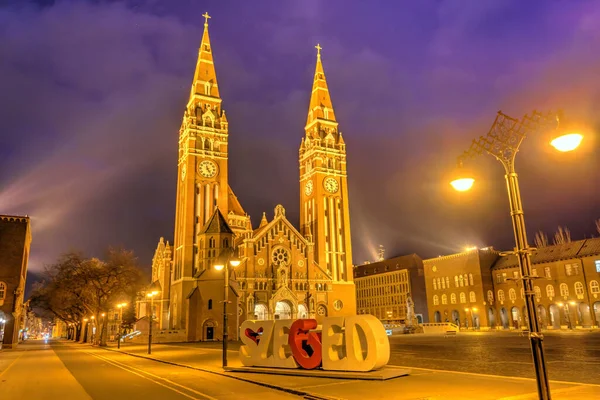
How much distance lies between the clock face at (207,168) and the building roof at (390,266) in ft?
189

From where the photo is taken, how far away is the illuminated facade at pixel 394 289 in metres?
108

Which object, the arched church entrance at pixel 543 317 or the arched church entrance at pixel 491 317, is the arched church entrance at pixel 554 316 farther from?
the arched church entrance at pixel 491 317

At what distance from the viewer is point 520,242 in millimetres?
9641

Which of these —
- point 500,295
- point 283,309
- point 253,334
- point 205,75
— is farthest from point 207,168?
point 500,295

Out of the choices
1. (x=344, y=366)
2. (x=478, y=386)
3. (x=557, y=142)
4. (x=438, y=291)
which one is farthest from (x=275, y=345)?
(x=438, y=291)

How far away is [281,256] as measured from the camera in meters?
69.9

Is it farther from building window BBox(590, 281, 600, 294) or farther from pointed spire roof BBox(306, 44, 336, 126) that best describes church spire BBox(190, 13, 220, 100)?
building window BBox(590, 281, 600, 294)

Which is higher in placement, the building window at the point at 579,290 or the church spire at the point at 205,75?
the church spire at the point at 205,75

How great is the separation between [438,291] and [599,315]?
31.1m

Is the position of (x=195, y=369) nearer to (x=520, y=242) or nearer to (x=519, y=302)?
(x=520, y=242)

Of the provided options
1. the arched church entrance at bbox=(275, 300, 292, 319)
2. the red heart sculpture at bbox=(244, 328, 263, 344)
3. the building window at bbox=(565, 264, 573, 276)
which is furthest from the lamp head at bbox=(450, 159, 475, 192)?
the building window at bbox=(565, 264, 573, 276)

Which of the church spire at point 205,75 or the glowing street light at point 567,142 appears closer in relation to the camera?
the glowing street light at point 567,142

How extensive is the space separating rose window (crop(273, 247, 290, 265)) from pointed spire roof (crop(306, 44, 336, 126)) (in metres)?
29.3

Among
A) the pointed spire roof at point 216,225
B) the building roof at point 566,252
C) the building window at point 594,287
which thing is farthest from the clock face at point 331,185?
the building window at point 594,287
